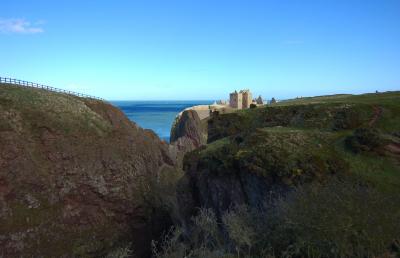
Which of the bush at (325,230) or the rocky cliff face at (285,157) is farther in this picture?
the rocky cliff face at (285,157)

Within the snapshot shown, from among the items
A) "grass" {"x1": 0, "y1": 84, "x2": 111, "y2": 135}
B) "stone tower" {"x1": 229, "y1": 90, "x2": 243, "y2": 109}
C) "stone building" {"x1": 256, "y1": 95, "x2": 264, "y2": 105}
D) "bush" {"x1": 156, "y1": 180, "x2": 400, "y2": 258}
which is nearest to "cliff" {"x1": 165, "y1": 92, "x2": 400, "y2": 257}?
"bush" {"x1": 156, "y1": 180, "x2": 400, "y2": 258}

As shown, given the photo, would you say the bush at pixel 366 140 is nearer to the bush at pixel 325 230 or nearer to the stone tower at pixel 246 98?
the bush at pixel 325 230

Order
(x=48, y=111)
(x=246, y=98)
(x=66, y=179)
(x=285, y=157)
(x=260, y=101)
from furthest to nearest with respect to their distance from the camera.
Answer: (x=260, y=101) < (x=246, y=98) < (x=48, y=111) < (x=66, y=179) < (x=285, y=157)

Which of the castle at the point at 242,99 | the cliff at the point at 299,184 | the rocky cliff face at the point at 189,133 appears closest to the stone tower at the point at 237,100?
the castle at the point at 242,99

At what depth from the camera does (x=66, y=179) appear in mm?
42938

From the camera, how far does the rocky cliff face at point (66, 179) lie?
38.4 meters

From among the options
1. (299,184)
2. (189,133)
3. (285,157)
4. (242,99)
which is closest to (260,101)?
(242,99)

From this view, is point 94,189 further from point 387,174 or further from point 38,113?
point 387,174

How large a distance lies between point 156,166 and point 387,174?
112 ft

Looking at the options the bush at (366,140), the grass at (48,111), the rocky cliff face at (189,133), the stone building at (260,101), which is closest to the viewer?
the bush at (366,140)

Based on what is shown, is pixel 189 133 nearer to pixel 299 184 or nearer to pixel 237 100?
pixel 237 100

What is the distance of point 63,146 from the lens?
45.5 metres

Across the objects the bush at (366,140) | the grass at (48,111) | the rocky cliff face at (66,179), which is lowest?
the rocky cliff face at (66,179)

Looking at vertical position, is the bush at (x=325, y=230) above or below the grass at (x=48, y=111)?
below
